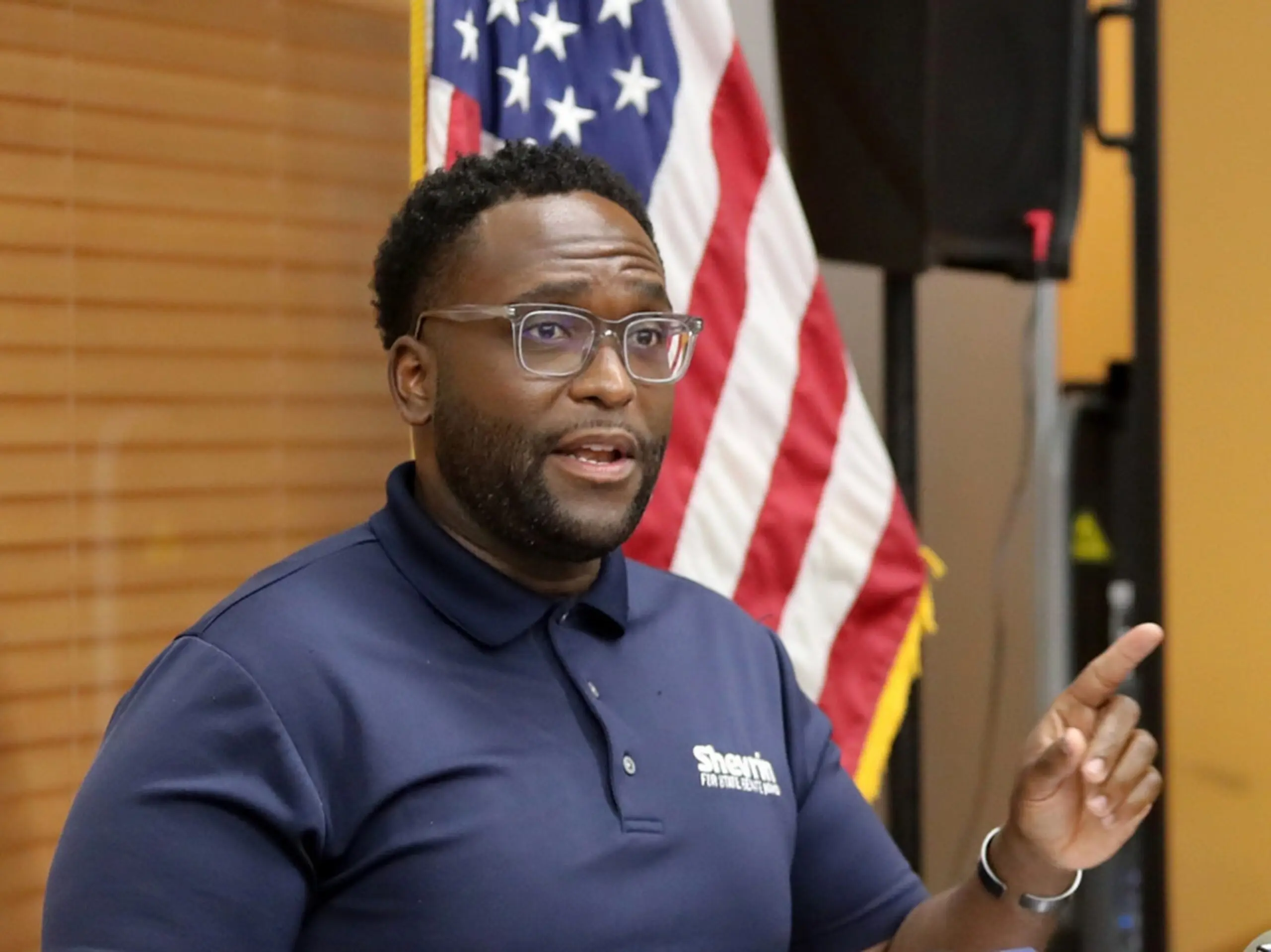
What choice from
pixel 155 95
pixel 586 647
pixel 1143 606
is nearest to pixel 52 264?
pixel 155 95

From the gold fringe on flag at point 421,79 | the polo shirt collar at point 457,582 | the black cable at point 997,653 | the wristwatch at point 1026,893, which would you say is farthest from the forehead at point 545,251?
the black cable at point 997,653

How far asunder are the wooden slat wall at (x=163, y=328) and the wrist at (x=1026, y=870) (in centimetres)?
104

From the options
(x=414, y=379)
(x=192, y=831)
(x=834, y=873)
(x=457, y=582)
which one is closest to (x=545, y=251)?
(x=414, y=379)

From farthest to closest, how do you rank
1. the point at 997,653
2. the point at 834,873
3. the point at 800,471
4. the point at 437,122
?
1. the point at 997,653
2. the point at 800,471
3. the point at 437,122
4. the point at 834,873

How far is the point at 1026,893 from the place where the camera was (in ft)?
4.35

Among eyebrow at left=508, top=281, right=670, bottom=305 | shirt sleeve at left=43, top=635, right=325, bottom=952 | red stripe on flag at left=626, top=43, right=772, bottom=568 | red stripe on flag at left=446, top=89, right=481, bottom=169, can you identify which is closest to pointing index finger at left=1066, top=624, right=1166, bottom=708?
eyebrow at left=508, top=281, right=670, bottom=305

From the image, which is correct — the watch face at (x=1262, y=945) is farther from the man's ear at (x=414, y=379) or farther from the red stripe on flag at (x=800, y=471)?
the man's ear at (x=414, y=379)

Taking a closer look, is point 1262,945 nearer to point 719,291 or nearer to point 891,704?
point 891,704

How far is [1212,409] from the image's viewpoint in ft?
6.30

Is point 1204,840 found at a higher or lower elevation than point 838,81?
lower

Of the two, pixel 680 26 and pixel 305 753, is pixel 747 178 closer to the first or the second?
pixel 680 26

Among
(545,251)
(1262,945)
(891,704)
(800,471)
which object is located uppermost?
(545,251)

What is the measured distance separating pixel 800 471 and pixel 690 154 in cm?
49

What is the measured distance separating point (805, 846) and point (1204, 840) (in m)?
0.77
